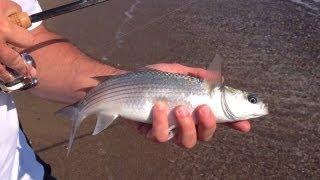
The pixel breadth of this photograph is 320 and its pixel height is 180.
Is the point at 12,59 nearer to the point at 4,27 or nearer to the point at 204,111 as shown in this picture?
the point at 4,27

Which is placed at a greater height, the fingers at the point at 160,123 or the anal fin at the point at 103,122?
the fingers at the point at 160,123

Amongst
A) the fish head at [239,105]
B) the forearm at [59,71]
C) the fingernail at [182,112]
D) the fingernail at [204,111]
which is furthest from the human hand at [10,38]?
the fish head at [239,105]

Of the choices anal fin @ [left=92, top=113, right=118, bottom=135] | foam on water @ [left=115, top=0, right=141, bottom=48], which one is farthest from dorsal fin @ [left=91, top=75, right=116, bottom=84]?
foam on water @ [left=115, top=0, right=141, bottom=48]

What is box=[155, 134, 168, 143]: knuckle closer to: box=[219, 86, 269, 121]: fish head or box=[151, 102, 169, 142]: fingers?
box=[151, 102, 169, 142]: fingers

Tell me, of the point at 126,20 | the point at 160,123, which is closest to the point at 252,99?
the point at 160,123

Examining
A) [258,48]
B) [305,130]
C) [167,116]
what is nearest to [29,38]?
[167,116]

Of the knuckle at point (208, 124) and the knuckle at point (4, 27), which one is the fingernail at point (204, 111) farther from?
the knuckle at point (4, 27)
